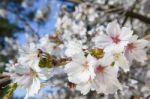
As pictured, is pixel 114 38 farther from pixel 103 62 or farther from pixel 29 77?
pixel 29 77

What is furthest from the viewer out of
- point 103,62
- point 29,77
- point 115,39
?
point 29,77

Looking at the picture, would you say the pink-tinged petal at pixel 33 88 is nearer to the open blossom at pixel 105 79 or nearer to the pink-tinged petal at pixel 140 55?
the open blossom at pixel 105 79

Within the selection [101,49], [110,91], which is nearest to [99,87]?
[110,91]

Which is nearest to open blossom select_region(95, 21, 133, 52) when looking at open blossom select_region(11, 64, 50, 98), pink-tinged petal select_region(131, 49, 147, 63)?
pink-tinged petal select_region(131, 49, 147, 63)

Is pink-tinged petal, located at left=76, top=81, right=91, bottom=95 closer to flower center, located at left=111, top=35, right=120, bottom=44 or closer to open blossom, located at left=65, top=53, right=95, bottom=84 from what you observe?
open blossom, located at left=65, top=53, right=95, bottom=84

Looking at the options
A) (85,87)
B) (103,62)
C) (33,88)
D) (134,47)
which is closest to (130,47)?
(134,47)

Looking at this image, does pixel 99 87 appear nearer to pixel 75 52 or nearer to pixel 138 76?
pixel 75 52
